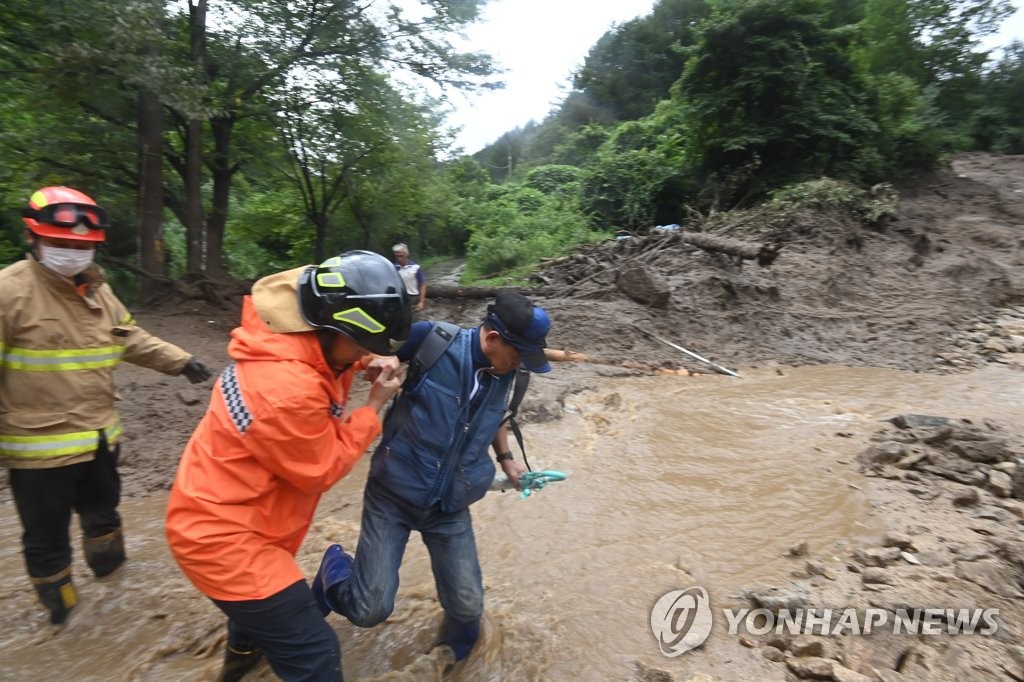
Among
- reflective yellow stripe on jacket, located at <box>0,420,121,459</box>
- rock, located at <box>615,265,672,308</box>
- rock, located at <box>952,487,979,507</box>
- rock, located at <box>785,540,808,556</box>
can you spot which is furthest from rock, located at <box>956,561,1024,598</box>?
rock, located at <box>615,265,672,308</box>

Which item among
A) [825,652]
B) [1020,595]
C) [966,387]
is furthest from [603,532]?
[966,387]

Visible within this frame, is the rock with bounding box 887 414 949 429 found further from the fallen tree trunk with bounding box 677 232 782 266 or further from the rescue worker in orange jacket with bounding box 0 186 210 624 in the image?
the rescue worker in orange jacket with bounding box 0 186 210 624

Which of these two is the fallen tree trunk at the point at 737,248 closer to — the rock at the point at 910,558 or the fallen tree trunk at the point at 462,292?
the fallen tree trunk at the point at 462,292

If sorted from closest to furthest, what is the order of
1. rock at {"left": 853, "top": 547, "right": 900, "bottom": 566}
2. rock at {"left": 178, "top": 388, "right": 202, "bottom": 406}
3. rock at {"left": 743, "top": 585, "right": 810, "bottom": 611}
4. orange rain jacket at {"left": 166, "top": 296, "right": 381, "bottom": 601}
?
A: orange rain jacket at {"left": 166, "top": 296, "right": 381, "bottom": 601}
rock at {"left": 743, "top": 585, "right": 810, "bottom": 611}
rock at {"left": 853, "top": 547, "right": 900, "bottom": 566}
rock at {"left": 178, "top": 388, "right": 202, "bottom": 406}

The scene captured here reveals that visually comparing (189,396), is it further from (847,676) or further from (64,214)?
(847,676)

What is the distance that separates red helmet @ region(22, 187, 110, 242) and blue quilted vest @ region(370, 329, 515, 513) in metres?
1.74

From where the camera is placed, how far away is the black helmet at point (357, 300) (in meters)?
2.01

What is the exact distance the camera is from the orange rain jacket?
191 centimetres

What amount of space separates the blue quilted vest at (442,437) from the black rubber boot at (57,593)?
190 cm

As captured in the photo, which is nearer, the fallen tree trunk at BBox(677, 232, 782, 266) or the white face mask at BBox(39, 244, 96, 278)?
the white face mask at BBox(39, 244, 96, 278)

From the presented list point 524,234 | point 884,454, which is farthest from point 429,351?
point 524,234

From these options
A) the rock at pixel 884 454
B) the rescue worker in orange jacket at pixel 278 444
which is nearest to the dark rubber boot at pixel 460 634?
the rescue worker in orange jacket at pixel 278 444

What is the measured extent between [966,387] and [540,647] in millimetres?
7741

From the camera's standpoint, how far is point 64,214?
273cm
